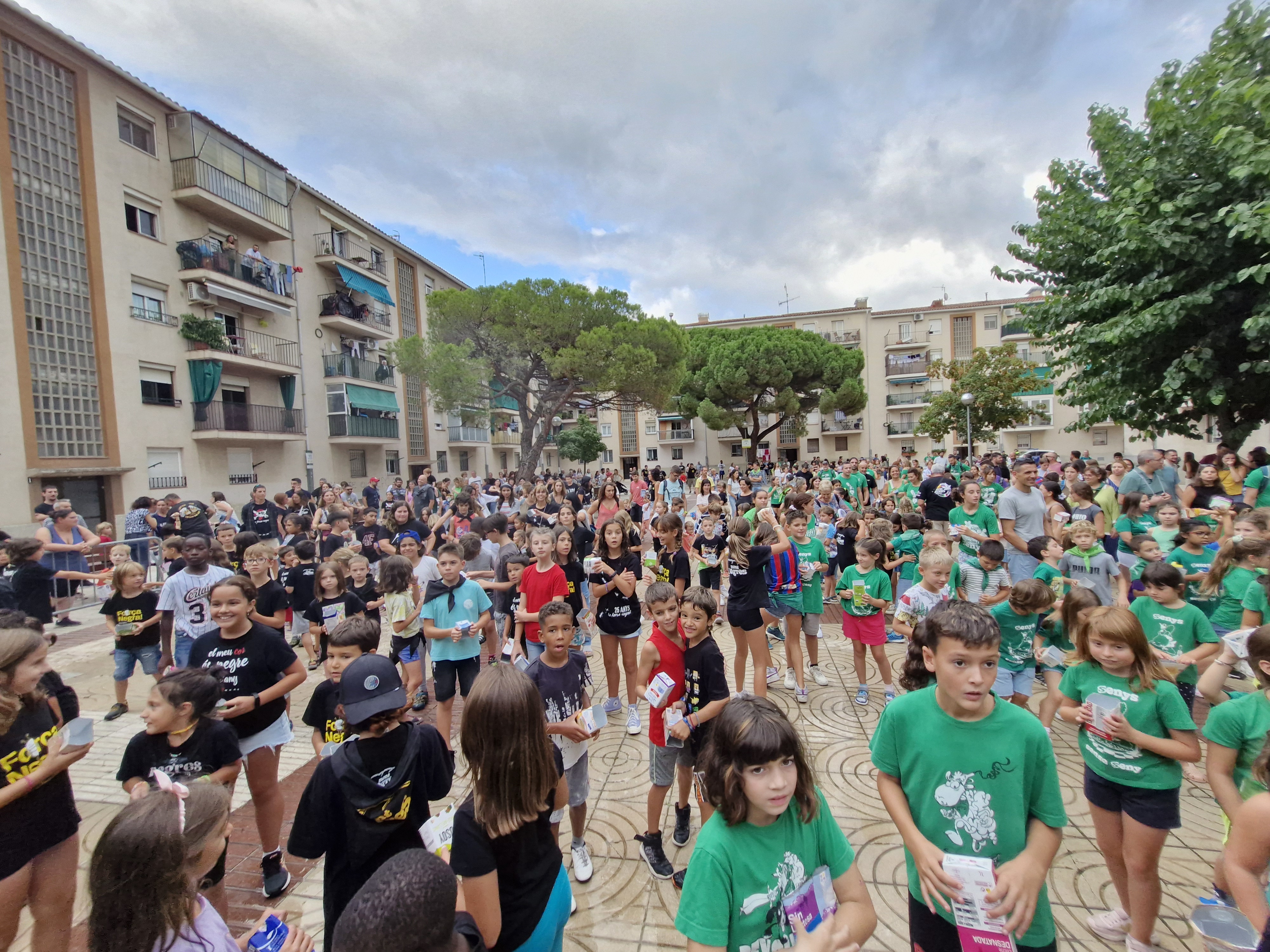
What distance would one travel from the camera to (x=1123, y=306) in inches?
356

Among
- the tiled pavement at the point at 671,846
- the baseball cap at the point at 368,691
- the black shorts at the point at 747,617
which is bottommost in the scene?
the tiled pavement at the point at 671,846

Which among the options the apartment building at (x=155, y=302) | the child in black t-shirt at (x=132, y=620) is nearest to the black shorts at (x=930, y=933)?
the child in black t-shirt at (x=132, y=620)

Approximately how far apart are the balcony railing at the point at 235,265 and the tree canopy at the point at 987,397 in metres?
25.5

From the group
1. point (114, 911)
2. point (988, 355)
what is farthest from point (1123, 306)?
point (988, 355)

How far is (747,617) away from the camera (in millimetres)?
4645

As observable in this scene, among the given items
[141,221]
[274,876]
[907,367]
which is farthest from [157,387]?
[907,367]

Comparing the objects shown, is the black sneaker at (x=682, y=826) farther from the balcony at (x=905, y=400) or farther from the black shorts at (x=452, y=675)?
the balcony at (x=905, y=400)

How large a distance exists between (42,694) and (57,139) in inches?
737

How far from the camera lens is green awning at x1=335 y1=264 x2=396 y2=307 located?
74.7 ft

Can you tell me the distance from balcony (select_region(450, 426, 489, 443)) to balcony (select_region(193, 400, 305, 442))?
974 centimetres

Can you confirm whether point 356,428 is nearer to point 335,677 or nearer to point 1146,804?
point 335,677

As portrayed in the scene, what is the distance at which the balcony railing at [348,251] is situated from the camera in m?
22.3

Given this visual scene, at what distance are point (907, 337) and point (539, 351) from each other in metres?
34.0

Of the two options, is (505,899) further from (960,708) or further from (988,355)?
(988,355)
